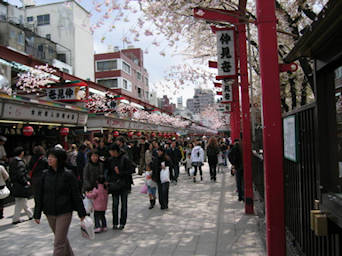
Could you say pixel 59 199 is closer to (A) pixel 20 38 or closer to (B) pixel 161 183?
(B) pixel 161 183

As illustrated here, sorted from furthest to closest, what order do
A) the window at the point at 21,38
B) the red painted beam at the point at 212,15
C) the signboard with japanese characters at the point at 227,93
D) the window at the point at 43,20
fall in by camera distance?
the window at the point at 43,20, the window at the point at 21,38, the signboard with japanese characters at the point at 227,93, the red painted beam at the point at 212,15

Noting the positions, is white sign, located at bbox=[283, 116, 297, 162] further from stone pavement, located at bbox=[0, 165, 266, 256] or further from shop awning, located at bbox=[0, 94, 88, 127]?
shop awning, located at bbox=[0, 94, 88, 127]

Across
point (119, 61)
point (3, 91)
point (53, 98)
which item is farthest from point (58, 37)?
point (3, 91)

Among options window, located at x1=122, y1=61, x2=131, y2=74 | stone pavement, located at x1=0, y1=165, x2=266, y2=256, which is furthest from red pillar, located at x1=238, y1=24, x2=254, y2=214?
window, located at x1=122, y1=61, x2=131, y2=74

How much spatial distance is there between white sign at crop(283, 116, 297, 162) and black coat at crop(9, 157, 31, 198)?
6.07m

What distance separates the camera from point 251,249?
5.04 m

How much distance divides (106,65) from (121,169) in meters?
39.8

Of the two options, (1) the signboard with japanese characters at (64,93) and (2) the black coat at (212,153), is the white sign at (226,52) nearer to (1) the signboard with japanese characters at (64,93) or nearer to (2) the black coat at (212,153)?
(2) the black coat at (212,153)

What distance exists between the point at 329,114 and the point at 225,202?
6399 millimetres

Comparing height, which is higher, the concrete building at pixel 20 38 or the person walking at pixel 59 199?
the concrete building at pixel 20 38

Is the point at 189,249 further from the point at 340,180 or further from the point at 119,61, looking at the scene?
the point at 119,61

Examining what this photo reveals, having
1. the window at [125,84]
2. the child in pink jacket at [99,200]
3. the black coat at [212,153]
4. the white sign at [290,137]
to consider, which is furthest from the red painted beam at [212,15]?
the window at [125,84]

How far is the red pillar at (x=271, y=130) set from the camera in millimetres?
3525

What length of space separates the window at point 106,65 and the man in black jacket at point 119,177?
38.3m
